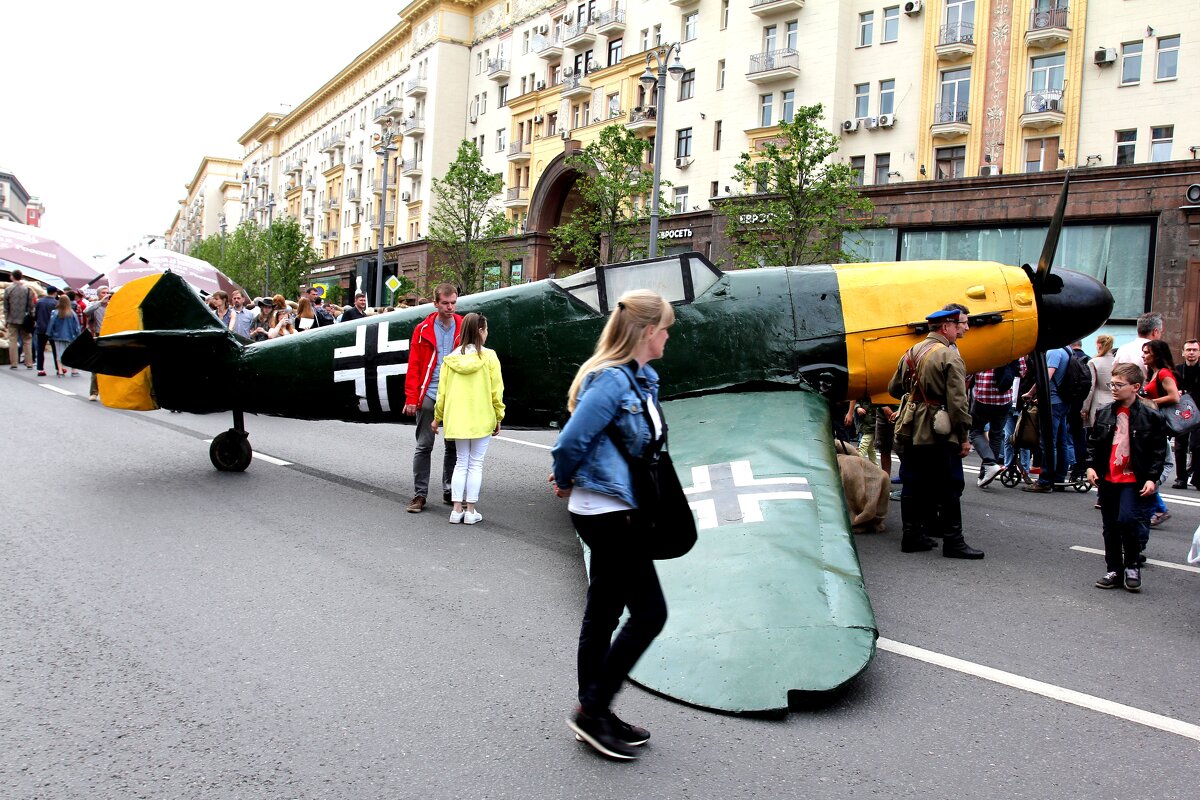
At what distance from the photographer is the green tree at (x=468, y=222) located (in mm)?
48875

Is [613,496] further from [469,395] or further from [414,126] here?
[414,126]

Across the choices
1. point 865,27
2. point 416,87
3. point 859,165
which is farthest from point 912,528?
point 416,87

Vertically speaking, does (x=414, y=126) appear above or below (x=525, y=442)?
above

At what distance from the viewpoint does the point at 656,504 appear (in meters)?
3.62

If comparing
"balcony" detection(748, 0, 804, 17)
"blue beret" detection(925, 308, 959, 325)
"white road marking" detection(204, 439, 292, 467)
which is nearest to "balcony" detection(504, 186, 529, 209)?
"balcony" detection(748, 0, 804, 17)

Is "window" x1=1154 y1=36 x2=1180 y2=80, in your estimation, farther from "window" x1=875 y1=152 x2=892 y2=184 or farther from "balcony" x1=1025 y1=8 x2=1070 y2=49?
"window" x1=875 y1=152 x2=892 y2=184

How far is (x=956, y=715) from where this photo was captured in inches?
164

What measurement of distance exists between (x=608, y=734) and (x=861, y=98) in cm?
3715

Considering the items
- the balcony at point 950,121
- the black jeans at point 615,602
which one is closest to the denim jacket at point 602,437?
the black jeans at point 615,602

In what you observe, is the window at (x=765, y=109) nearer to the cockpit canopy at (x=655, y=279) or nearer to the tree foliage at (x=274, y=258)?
the cockpit canopy at (x=655, y=279)

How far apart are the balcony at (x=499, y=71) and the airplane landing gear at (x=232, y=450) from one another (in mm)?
53857

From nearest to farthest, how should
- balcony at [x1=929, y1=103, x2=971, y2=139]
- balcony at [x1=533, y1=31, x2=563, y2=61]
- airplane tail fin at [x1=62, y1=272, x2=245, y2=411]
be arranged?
airplane tail fin at [x1=62, y1=272, x2=245, y2=411] < balcony at [x1=929, y1=103, x2=971, y2=139] < balcony at [x1=533, y1=31, x2=563, y2=61]

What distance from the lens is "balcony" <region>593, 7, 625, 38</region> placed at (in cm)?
4812

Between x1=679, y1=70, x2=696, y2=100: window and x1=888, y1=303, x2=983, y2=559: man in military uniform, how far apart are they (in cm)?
3826
